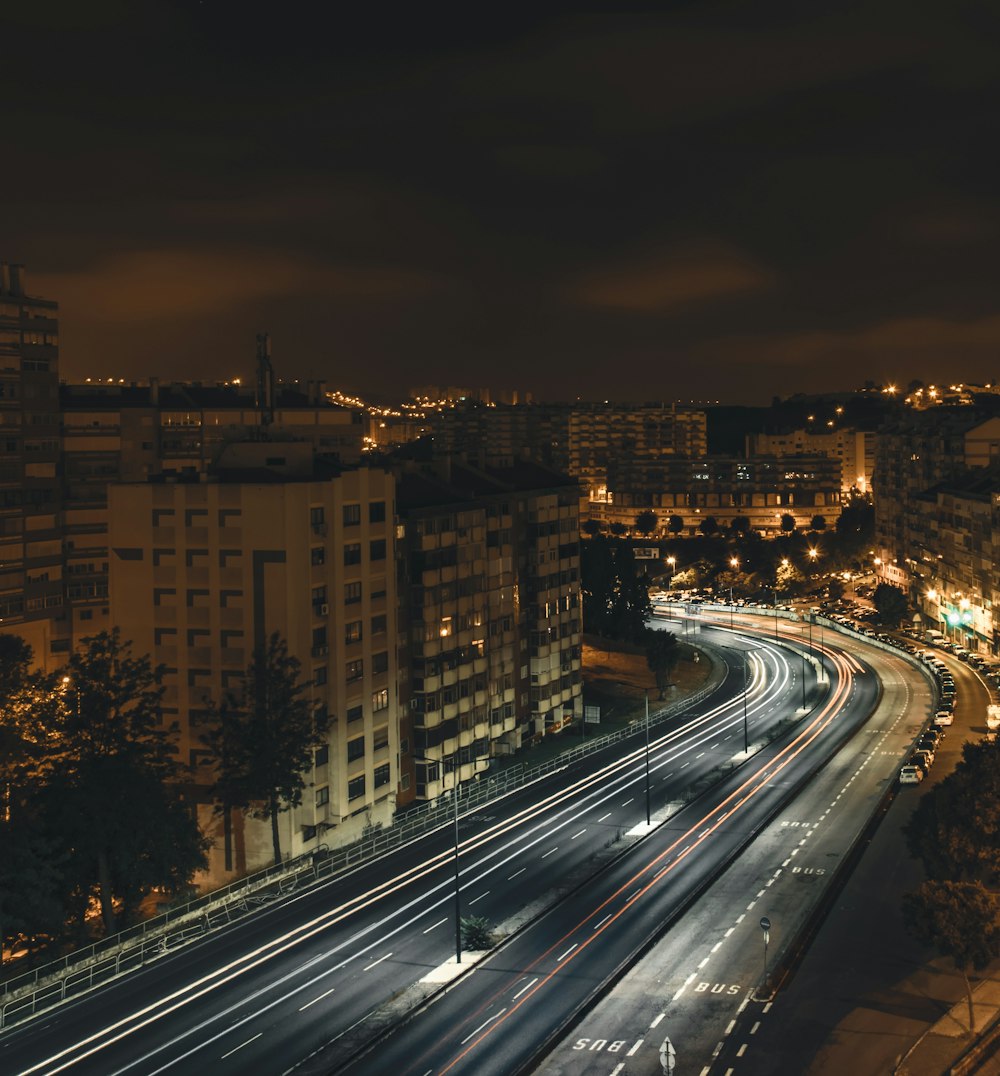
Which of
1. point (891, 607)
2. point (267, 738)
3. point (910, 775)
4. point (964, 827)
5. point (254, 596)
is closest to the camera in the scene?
point (964, 827)

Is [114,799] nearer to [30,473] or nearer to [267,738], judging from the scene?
[267,738]

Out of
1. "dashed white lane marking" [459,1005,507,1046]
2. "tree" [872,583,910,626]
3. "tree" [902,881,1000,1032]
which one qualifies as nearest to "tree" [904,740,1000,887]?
"tree" [902,881,1000,1032]

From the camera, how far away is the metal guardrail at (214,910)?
58094 mm

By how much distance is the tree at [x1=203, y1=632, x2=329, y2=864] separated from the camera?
3059 inches

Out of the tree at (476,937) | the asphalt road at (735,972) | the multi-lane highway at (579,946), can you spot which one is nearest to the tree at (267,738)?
the tree at (476,937)

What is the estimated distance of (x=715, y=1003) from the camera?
5575 centimetres

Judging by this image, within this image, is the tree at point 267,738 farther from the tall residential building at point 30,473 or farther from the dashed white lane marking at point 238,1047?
the tall residential building at point 30,473

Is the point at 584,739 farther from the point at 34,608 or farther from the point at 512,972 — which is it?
the point at 512,972

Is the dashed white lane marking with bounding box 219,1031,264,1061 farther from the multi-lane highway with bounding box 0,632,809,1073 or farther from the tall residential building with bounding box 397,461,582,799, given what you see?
the tall residential building with bounding box 397,461,582,799

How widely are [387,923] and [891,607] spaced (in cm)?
11744

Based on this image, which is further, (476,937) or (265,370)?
(265,370)

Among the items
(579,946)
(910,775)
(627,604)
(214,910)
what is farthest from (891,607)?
(214,910)

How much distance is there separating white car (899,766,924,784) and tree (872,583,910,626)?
8068 cm

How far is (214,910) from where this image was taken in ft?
227
